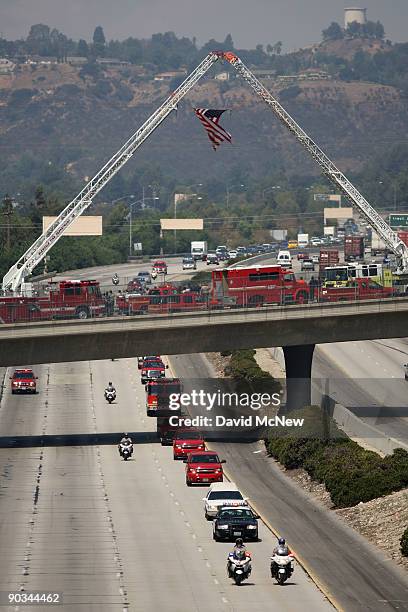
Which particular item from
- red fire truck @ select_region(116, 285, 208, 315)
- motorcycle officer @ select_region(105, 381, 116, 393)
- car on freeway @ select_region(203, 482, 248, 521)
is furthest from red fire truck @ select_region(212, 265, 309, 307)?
Result: car on freeway @ select_region(203, 482, 248, 521)

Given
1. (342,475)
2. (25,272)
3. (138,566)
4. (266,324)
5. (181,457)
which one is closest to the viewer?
(138,566)

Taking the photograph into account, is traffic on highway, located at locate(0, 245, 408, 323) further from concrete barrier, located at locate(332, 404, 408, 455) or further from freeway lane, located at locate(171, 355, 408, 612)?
freeway lane, located at locate(171, 355, 408, 612)

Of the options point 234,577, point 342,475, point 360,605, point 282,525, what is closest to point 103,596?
point 234,577

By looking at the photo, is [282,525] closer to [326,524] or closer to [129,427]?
[326,524]

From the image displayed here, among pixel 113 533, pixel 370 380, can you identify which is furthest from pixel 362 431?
pixel 370 380

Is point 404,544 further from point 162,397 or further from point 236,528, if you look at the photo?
point 162,397

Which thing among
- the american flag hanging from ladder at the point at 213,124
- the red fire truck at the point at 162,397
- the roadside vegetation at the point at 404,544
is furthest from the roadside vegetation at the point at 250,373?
the roadside vegetation at the point at 404,544
